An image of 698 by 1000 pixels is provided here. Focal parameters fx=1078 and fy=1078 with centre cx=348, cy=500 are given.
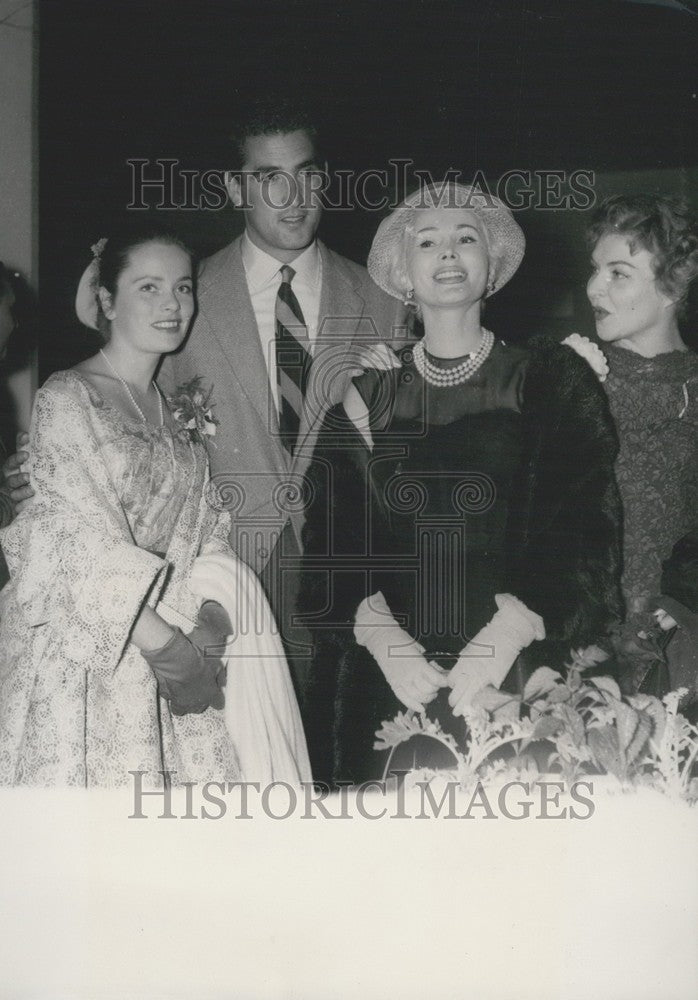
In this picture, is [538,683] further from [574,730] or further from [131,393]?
[131,393]

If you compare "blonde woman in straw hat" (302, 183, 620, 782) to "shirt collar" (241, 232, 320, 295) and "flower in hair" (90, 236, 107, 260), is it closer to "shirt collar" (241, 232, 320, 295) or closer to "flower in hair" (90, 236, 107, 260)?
"shirt collar" (241, 232, 320, 295)

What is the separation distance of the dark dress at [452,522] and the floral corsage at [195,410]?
269 mm

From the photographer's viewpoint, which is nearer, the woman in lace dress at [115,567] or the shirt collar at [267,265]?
the woman in lace dress at [115,567]

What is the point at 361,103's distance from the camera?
2.56 metres

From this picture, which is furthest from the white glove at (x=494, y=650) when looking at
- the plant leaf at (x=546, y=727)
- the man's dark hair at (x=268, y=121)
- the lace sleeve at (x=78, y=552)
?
the man's dark hair at (x=268, y=121)

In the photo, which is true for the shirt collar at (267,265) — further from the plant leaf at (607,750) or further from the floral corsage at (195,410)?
the plant leaf at (607,750)

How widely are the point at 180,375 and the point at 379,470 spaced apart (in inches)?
20.4

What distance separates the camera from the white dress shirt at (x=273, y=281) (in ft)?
8.36

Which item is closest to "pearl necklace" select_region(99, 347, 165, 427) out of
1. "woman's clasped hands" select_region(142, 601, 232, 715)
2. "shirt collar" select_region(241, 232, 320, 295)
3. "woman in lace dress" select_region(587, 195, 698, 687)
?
"shirt collar" select_region(241, 232, 320, 295)

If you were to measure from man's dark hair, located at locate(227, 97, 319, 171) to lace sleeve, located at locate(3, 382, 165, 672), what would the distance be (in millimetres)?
696

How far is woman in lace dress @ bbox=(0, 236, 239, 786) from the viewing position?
95.7 inches

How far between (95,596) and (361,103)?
1.31 meters

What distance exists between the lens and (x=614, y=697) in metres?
2.55

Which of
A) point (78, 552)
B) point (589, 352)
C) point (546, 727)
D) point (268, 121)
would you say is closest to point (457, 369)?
point (589, 352)
